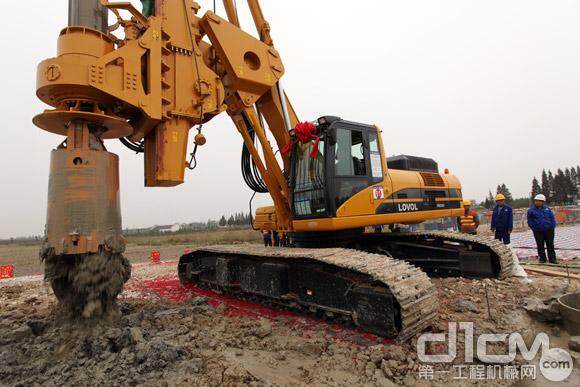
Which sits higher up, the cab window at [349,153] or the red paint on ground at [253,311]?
the cab window at [349,153]

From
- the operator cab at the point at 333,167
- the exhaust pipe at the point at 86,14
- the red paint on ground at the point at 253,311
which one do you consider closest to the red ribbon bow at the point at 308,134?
the operator cab at the point at 333,167

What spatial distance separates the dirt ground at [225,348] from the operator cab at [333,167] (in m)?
1.74

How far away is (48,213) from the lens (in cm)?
388

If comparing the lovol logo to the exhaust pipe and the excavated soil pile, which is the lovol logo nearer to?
the excavated soil pile

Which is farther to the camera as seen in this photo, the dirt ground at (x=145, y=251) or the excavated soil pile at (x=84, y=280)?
the dirt ground at (x=145, y=251)

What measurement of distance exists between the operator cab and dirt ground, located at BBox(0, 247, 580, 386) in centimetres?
174

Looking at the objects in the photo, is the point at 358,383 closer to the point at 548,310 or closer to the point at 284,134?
the point at 548,310

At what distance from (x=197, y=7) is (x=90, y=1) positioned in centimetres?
155

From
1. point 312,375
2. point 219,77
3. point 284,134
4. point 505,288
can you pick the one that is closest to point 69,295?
point 312,375

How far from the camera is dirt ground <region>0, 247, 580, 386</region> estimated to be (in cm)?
333

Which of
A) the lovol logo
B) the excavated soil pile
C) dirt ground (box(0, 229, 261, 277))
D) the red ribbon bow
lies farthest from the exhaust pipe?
dirt ground (box(0, 229, 261, 277))

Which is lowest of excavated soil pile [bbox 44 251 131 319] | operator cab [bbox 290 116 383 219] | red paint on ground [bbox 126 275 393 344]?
red paint on ground [bbox 126 275 393 344]

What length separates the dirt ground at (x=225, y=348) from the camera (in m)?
3.33

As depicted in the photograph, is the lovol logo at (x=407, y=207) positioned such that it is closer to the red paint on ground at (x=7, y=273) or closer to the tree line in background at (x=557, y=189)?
the red paint on ground at (x=7, y=273)
